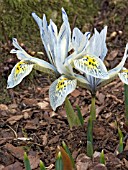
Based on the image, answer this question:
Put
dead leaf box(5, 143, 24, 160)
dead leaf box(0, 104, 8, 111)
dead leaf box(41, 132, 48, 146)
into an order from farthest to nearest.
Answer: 1. dead leaf box(0, 104, 8, 111)
2. dead leaf box(41, 132, 48, 146)
3. dead leaf box(5, 143, 24, 160)

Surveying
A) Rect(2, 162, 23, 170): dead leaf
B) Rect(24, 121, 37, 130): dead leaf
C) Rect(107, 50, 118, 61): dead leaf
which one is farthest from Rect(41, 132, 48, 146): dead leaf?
Rect(107, 50, 118, 61): dead leaf

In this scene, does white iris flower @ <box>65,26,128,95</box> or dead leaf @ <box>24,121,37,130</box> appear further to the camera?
dead leaf @ <box>24,121,37,130</box>

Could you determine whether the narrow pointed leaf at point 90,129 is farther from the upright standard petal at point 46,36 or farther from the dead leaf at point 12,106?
the dead leaf at point 12,106

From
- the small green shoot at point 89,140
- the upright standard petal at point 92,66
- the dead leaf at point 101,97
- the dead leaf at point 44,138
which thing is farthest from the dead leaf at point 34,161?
the dead leaf at point 101,97

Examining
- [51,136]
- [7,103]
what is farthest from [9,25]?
[51,136]

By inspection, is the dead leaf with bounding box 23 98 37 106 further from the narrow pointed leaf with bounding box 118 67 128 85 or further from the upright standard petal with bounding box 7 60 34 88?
the narrow pointed leaf with bounding box 118 67 128 85

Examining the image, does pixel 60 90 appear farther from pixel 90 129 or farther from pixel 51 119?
pixel 51 119

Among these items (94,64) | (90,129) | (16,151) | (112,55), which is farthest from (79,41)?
(112,55)
